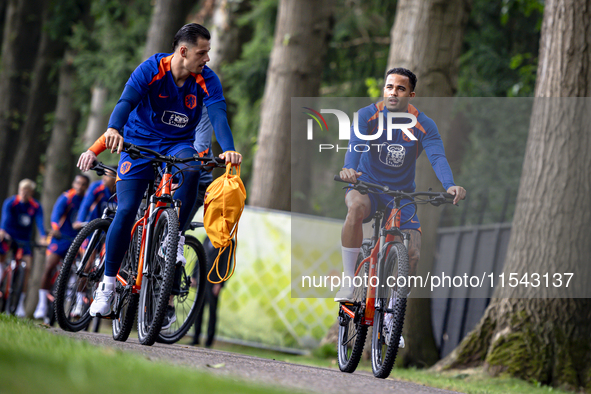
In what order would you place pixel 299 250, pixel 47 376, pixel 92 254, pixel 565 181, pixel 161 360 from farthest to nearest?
pixel 299 250 < pixel 565 181 < pixel 92 254 < pixel 161 360 < pixel 47 376

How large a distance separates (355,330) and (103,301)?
187cm

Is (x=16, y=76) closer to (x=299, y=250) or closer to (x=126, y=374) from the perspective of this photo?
(x=299, y=250)

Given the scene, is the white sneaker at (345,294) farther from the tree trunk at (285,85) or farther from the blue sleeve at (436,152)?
the tree trunk at (285,85)

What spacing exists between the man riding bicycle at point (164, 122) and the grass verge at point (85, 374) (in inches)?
61.5

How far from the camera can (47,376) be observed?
281 centimetres

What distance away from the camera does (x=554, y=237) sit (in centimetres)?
732

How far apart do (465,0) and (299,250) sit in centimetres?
372

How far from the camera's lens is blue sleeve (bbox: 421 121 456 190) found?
5.79 m

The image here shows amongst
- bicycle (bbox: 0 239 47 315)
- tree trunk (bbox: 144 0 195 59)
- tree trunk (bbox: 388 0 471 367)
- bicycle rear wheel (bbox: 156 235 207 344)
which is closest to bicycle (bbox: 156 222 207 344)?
bicycle rear wheel (bbox: 156 235 207 344)

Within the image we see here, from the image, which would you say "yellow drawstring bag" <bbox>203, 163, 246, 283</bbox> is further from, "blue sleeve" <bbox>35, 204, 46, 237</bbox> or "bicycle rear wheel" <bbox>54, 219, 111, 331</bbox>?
"blue sleeve" <bbox>35, 204, 46, 237</bbox>

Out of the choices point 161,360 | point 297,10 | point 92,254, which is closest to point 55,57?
point 297,10

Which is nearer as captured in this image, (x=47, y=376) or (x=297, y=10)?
(x=47, y=376)

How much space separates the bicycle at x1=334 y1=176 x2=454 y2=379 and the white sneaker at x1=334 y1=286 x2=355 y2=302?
0.04 metres

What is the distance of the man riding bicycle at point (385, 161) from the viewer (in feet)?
18.7
